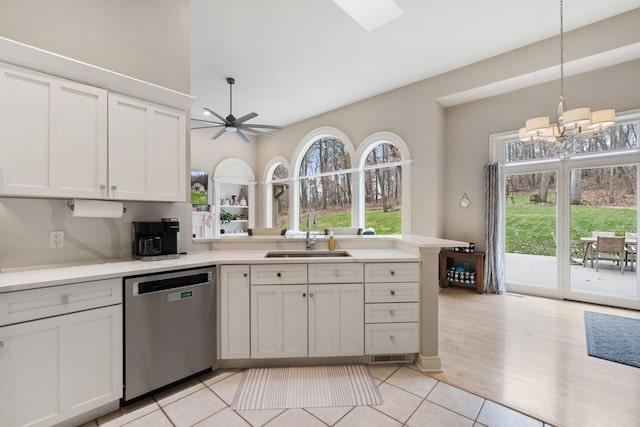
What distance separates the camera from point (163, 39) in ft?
8.05

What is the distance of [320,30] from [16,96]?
9.65 ft

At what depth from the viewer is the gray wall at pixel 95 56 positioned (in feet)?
5.97

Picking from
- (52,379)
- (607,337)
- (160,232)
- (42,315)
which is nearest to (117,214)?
(160,232)

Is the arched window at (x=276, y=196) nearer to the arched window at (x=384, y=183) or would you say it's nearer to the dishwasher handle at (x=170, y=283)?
the arched window at (x=384, y=183)

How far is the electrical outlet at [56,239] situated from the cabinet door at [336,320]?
1.87 metres

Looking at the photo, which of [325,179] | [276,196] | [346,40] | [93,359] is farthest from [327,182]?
[93,359]

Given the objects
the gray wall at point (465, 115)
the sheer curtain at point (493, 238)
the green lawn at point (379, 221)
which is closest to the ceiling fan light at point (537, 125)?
the gray wall at point (465, 115)

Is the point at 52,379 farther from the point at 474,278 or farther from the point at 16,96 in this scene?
the point at 474,278

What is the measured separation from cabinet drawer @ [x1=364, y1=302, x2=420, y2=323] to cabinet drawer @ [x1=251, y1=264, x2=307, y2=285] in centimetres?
60

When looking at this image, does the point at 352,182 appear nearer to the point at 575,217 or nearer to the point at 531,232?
the point at 531,232

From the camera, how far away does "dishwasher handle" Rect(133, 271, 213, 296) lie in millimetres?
1773

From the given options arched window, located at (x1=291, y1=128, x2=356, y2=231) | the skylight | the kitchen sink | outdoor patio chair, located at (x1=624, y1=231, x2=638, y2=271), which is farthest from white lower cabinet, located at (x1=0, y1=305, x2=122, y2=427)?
outdoor patio chair, located at (x1=624, y1=231, x2=638, y2=271)

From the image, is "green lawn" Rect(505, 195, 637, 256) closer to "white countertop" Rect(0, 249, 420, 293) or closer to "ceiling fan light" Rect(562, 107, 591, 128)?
"ceiling fan light" Rect(562, 107, 591, 128)

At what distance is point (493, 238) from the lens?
4.29 m
